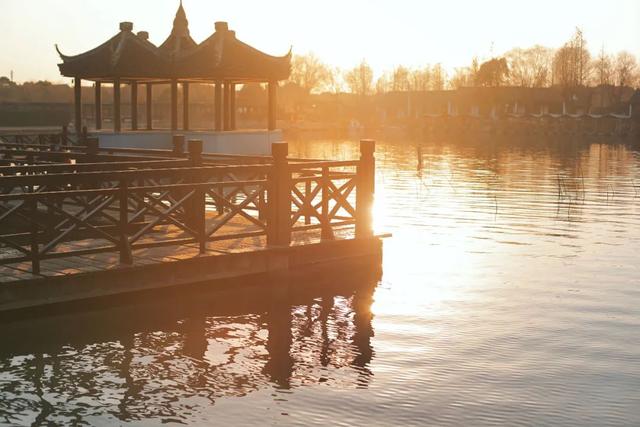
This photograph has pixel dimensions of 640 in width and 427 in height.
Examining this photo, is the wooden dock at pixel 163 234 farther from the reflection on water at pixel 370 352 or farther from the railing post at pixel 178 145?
the reflection on water at pixel 370 352

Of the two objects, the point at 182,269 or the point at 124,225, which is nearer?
the point at 124,225

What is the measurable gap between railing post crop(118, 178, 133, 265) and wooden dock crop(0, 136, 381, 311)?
0.01 metres

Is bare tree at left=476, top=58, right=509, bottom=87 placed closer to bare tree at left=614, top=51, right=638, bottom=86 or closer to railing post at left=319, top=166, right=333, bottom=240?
bare tree at left=614, top=51, right=638, bottom=86

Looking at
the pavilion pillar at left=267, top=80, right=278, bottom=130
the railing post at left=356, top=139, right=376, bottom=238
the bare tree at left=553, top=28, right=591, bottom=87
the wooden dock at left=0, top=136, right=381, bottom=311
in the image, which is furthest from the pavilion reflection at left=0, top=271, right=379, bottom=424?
the bare tree at left=553, top=28, right=591, bottom=87

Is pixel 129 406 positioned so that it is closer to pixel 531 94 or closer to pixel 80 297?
pixel 80 297

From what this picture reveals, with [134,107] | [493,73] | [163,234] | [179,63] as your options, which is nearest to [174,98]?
[179,63]

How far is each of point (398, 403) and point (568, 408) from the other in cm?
161

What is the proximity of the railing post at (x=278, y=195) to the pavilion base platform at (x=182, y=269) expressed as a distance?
0.28m

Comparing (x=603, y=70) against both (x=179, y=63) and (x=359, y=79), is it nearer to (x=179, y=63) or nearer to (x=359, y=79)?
(x=359, y=79)

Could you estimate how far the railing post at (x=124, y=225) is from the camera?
34.2 feet

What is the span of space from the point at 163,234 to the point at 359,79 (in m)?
144

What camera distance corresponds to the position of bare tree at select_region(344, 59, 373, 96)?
154 m

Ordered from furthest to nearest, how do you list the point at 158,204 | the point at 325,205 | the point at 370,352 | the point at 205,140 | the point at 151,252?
the point at 205,140 < the point at 325,205 < the point at 158,204 < the point at 151,252 < the point at 370,352

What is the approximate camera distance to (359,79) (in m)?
154
